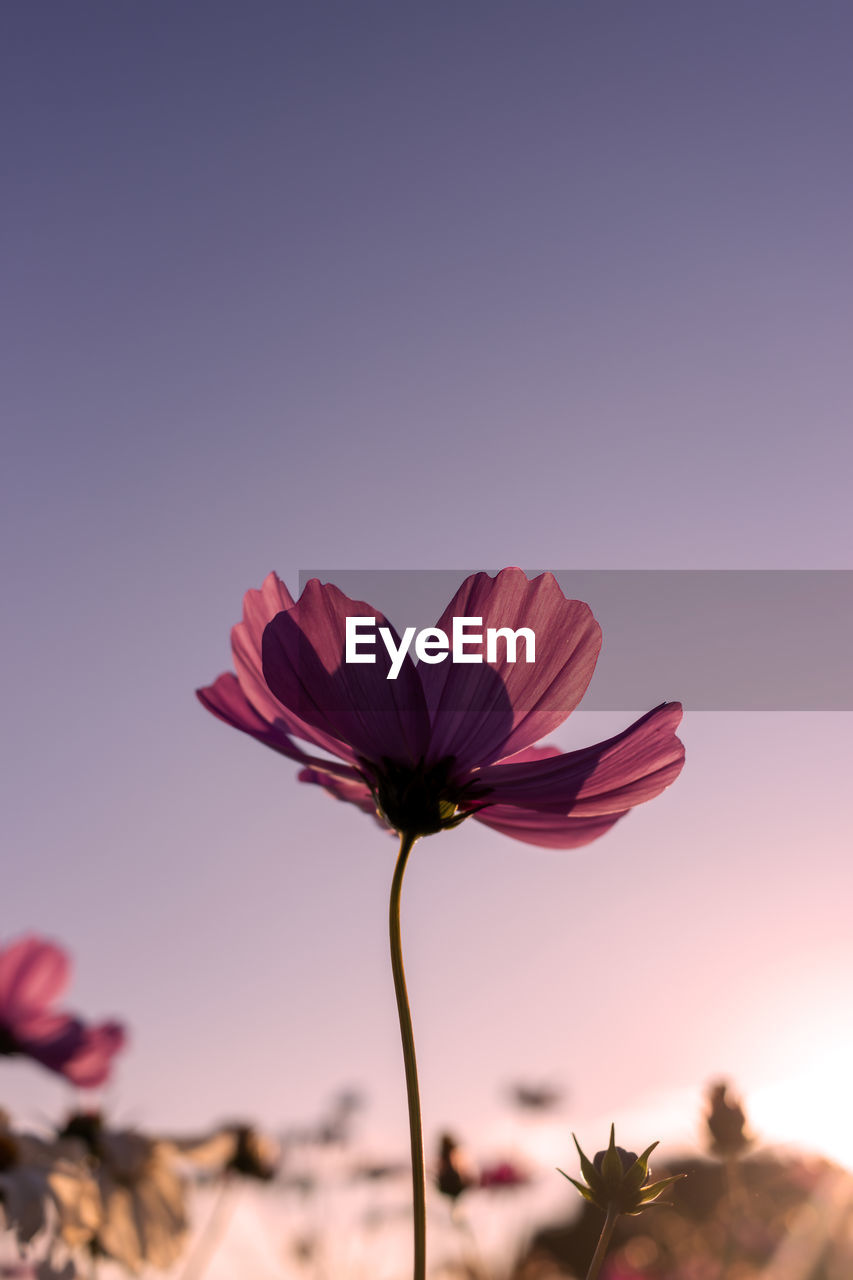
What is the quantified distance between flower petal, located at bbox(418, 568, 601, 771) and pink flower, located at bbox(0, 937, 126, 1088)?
1156 millimetres

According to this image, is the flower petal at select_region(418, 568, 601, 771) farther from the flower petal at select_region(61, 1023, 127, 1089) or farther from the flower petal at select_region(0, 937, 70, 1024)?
the flower petal at select_region(0, 937, 70, 1024)

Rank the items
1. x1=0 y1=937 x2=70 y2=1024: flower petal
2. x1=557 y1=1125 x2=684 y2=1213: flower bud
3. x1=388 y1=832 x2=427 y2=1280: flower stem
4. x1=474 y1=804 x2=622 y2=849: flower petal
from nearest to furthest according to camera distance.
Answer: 1. x1=388 y1=832 x2=427 y2=1280: flower stem
2. x1=557 y1=1125 x2=684 y2=1213: flower bud
3. x1=474 y1=804 x2=622 y2=849: flower petal
4. x1=0 y1=937 x2=70 y2=1024: flower petal

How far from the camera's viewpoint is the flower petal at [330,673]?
2.88 ft

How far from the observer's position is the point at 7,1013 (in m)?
1.89

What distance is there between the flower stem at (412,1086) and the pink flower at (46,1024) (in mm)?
1300

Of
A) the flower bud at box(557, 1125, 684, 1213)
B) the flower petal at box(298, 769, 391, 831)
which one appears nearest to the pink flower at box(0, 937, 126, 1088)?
the flower petal at box(298, 769, 391, 831)

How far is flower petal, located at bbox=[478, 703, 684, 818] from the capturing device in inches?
36.0

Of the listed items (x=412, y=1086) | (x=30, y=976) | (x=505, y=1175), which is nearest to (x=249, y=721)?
(x=412, y=1086)

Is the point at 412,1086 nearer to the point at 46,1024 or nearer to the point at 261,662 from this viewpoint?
the point at 261,662

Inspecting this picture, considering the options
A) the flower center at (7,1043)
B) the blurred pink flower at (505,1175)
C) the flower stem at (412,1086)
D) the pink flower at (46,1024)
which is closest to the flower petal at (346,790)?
the flower stem at (412,1086)

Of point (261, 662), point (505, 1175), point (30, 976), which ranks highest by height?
point (261, 662)

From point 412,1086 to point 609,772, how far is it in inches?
15.9

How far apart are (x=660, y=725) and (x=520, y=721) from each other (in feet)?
0.40

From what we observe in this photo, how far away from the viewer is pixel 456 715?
37.2 inches
